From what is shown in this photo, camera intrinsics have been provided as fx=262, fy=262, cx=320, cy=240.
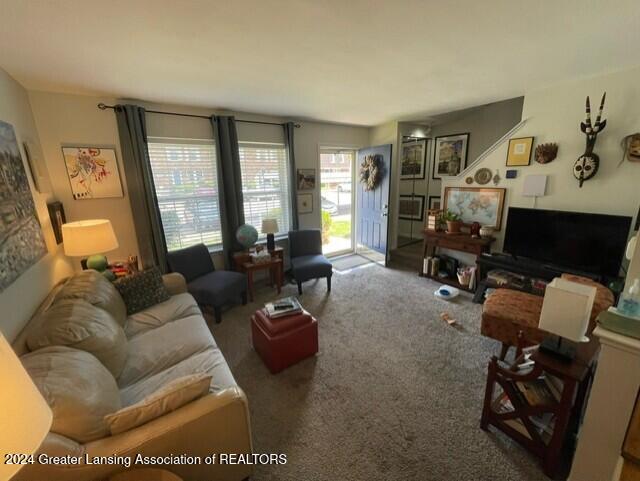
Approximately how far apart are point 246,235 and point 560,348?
3.10 metres

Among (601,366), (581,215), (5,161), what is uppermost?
(5,161)

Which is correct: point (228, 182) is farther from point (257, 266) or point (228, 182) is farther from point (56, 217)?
point (56, 217)

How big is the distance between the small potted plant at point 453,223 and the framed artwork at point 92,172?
4061mm

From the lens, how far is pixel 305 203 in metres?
4.27

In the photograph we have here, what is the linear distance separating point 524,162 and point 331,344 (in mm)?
2963

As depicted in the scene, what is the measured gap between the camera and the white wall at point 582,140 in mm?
2338

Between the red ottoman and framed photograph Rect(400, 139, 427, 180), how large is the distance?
4107 mm

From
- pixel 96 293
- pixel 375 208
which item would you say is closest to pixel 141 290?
pixel 96 293

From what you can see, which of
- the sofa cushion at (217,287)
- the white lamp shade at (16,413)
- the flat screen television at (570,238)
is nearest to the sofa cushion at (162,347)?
the sofa cushion at (217,287)

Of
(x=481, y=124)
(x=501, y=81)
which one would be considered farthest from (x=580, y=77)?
(x=481, y=124)

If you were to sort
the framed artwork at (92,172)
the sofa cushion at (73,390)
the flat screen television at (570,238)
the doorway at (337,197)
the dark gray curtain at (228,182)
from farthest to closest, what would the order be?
1. the doorway at (337,197)
2. the dark gray curtain at (228,182)
3. the framed artwork at (92,172)
4. the flat screen television at (570,238)
5. the sofa cushion at (73,390)

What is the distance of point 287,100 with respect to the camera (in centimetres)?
296

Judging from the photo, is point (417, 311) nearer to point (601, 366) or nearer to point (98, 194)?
point (601, 366)

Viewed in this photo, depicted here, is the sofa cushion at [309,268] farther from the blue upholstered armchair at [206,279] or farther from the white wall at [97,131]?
the white wall at [97,131]
